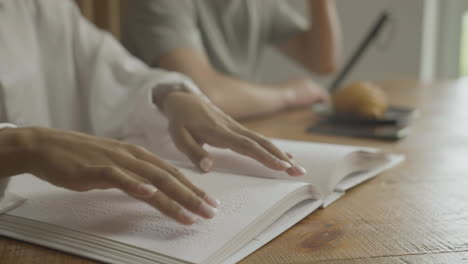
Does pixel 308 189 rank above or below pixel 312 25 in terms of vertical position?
above

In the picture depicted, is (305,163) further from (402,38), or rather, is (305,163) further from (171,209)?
(402,38)

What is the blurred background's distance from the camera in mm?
3025

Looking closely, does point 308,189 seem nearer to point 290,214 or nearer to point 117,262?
point 290,214

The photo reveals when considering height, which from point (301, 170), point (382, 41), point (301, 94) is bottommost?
point (382, 41)

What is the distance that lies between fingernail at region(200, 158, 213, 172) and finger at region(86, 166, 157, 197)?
0.58ft

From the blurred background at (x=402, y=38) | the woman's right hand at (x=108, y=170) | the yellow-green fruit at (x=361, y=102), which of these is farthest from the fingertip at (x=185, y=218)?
the blurred background at (x=402, y=38)

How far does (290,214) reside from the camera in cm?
59

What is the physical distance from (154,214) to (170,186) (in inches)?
1.9

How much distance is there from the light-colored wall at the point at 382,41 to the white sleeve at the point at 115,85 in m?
2.08

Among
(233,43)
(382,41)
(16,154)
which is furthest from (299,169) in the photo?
(382,41)

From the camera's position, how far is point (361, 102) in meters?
1.19

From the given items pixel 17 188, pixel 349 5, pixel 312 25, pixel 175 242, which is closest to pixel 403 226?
pixel 175 242

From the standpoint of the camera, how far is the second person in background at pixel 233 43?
1425 mm

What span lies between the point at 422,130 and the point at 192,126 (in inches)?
23.5
